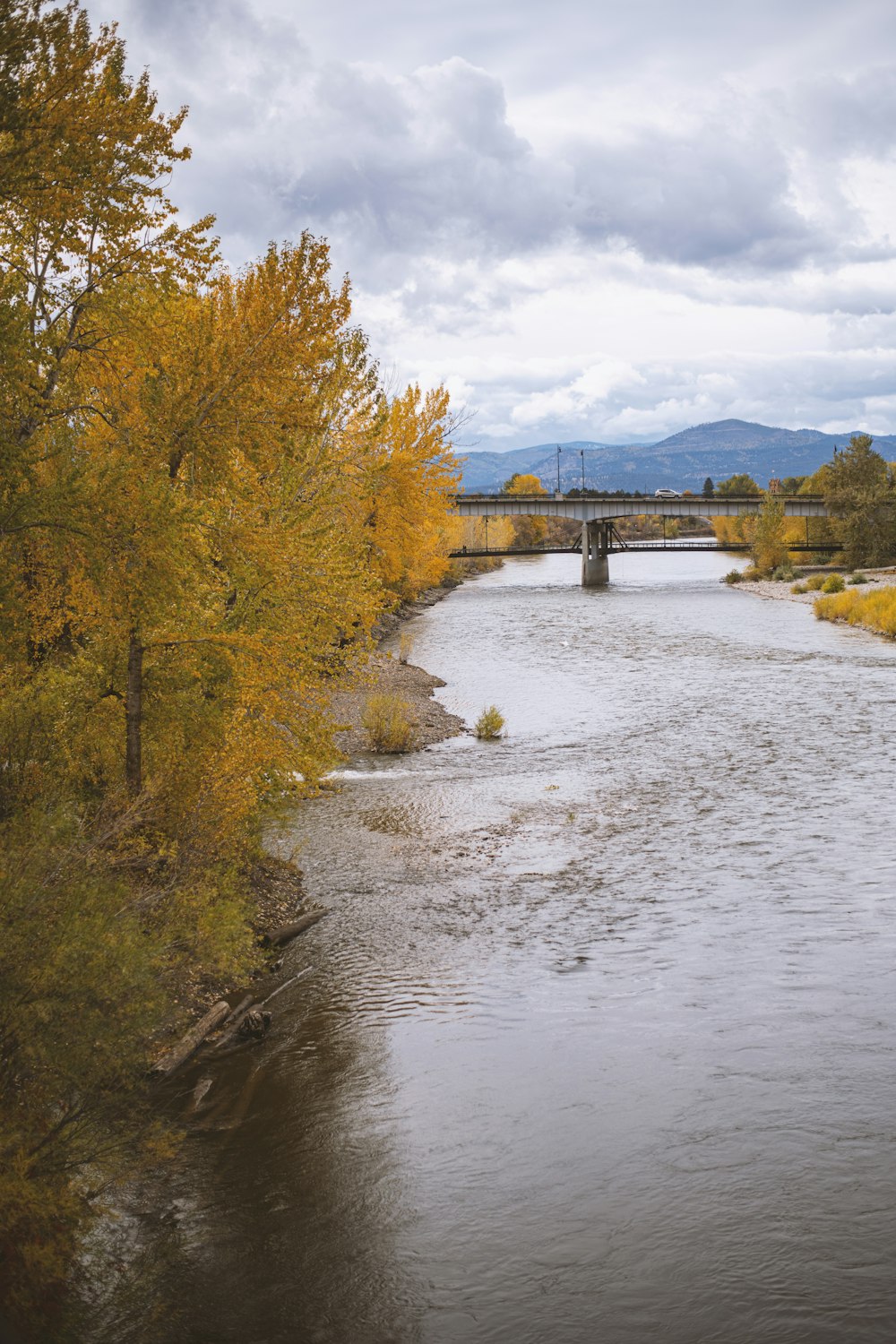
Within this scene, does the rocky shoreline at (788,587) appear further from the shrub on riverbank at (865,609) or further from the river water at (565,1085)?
the river water at (565,1085)

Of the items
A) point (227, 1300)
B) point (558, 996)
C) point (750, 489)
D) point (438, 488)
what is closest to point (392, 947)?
point (558, 996)

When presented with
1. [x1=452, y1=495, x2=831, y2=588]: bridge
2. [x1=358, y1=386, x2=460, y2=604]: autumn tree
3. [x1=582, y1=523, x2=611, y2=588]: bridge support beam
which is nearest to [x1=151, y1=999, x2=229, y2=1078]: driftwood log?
[x1=358, y1=386, x2=460, y2=604]: autumn tree

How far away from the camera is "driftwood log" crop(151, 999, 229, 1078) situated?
486 inches

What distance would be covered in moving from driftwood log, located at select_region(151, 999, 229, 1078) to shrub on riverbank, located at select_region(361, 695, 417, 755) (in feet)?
49.0

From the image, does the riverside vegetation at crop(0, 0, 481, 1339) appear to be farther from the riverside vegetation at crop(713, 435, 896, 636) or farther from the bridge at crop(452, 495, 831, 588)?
the bridge at crop(452, 495, 831, 588)

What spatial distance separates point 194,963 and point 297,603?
278 inches

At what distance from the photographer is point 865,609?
59594 millimetres

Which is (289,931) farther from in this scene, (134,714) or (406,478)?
(406,478)

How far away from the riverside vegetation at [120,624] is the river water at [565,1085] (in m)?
1.42

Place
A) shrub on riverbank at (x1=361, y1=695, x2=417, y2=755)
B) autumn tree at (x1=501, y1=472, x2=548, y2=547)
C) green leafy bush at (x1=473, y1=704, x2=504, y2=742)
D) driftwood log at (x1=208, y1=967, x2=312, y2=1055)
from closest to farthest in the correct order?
driftwood log at (x1=208, y1=967, x2=312, y2=1055) → shrub on riverbank at (x1=361, y1=695, x2=417, y2=755) → green leafy bush at (x1=473, y1=704, x2=504, y2=742) → autumn tree at (x1=501, y1=472, x2=548, y2=547)

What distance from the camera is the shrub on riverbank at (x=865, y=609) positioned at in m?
55.9

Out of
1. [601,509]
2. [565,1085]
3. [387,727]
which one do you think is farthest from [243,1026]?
[601,509]

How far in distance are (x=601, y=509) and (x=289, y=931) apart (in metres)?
85.2

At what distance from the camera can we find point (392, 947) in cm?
1658
